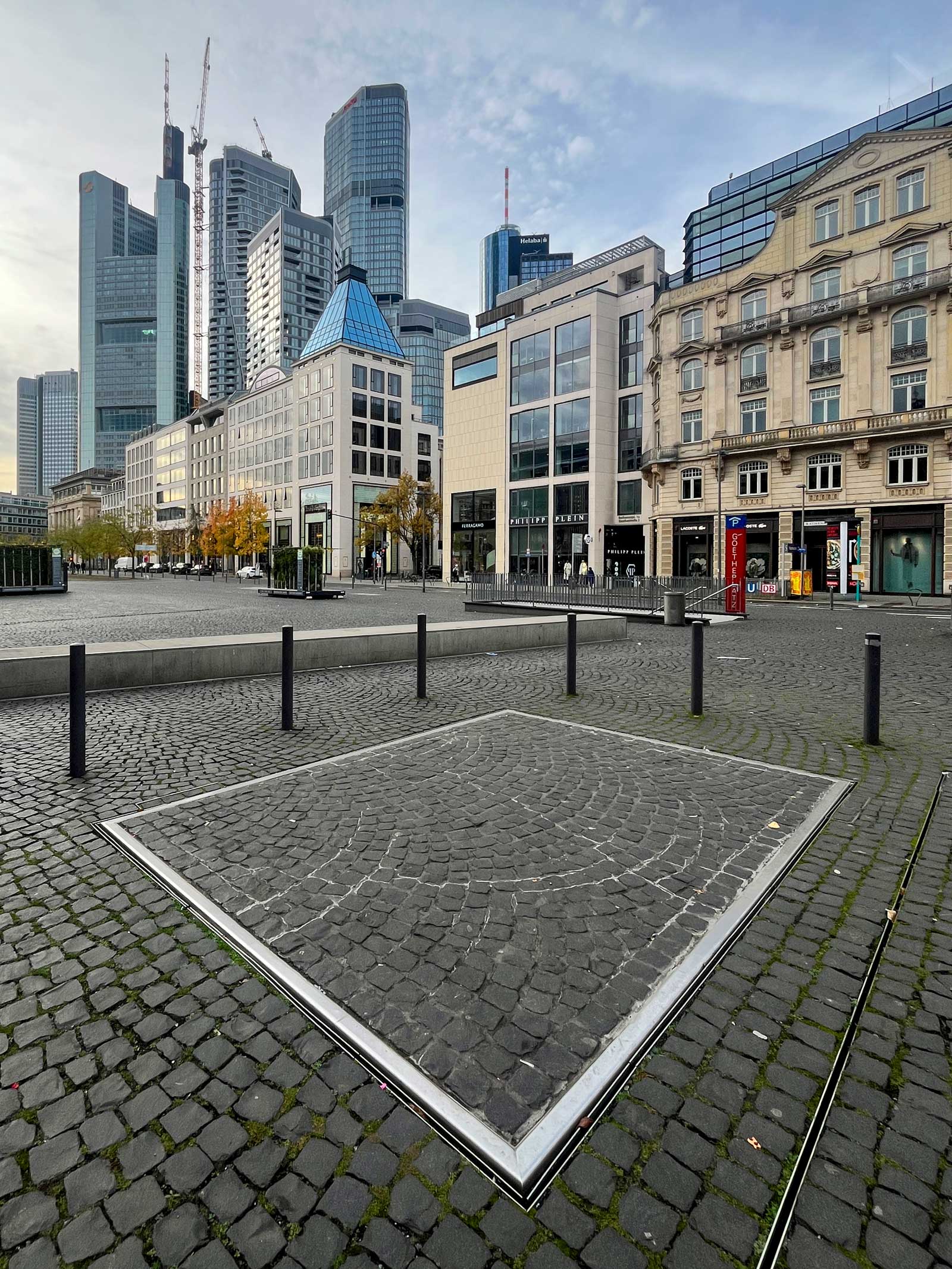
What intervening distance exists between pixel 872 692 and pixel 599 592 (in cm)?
1792

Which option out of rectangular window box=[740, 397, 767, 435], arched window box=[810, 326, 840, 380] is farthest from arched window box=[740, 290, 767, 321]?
rectangular window box=[740, 397, 767, 435]

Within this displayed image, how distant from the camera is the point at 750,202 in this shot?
78.8 meters

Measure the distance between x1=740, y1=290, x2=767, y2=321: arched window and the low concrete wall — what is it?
37.8 m

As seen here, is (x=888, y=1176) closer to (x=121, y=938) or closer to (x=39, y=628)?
(x=121, y=938)

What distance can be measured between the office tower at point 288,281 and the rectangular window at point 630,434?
108m

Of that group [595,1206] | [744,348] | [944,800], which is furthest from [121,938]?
[744,348]

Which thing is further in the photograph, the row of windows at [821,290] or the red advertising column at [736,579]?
the row of windows at [821,290]

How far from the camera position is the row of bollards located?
211 inches

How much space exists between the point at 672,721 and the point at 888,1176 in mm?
5477

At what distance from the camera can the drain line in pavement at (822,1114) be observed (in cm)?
166

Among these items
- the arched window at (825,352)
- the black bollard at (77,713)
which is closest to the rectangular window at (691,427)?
the arched window at (825,352)

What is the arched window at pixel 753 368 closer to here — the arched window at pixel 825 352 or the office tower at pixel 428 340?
the arched window at pixel 825 352

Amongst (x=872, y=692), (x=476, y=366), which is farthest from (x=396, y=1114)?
(x=476, y=366)

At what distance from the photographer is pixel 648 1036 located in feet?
7.75
